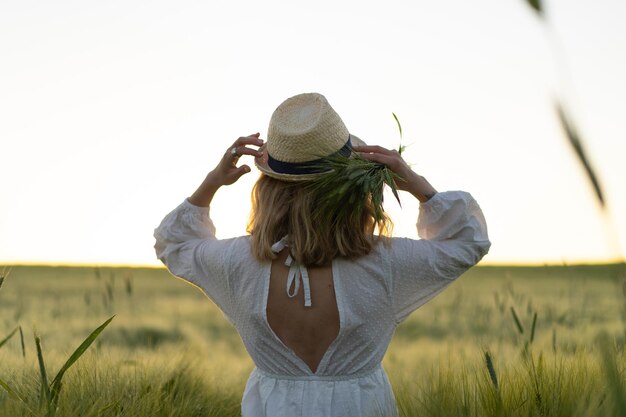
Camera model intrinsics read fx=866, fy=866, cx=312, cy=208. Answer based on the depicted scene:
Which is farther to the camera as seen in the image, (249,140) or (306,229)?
(249,140)

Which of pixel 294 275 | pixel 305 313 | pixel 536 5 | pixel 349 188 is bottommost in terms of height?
pixel 305 313

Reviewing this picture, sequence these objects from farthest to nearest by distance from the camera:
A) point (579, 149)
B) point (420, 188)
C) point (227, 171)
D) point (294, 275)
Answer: point (227, 171) < point (420, 188) < point (294, 275) < point (579, 149)

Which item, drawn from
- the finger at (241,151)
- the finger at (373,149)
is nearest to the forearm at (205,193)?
the finger at (241,151)

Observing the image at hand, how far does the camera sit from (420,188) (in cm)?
283

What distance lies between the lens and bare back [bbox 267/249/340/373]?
2.64 m

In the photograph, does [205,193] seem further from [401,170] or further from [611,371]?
[611,371]

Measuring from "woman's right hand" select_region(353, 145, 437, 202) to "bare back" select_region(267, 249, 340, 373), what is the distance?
36cm

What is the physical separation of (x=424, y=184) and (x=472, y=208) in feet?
0.58

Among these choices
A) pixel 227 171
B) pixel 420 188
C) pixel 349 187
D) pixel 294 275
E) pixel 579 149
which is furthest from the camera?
pixel 227 171

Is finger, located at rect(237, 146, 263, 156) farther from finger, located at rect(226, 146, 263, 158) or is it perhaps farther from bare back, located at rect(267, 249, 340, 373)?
bare back, located at rect(267, 249, 340, 373)

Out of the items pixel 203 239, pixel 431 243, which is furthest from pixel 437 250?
pixel 203 239

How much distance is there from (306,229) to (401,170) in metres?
0.36

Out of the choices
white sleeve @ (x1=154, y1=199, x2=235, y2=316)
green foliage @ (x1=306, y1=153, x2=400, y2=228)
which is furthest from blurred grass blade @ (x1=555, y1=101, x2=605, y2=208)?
white sleeve @ (x1=154, y1=199, x2=235, y2=316)

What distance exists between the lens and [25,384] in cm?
325
